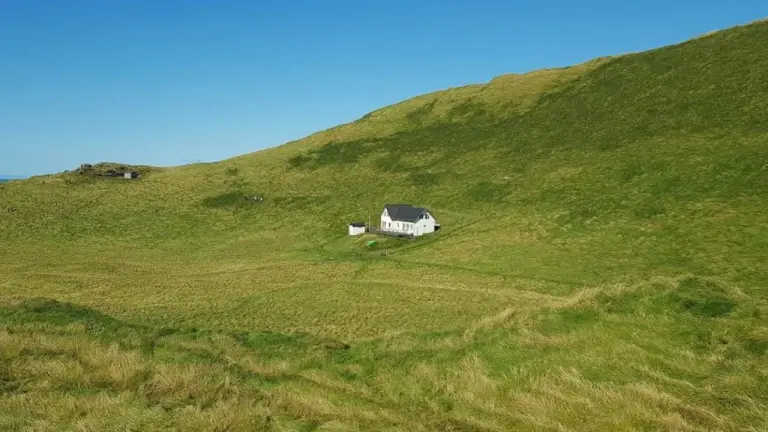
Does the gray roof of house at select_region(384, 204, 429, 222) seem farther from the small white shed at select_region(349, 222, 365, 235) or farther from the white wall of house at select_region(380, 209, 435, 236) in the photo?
the small white shed at select_region(349, 222, 365, 235)

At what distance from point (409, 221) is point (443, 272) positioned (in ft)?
65.7

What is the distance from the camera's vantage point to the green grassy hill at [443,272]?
334 inches

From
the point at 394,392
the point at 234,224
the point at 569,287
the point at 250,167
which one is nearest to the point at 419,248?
the point at 569,287

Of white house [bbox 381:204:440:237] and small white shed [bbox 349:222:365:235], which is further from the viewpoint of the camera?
small white shed [bbox 349:222:365:235]

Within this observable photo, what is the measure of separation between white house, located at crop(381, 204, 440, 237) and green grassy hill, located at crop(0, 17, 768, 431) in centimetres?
312

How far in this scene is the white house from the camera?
70.9m

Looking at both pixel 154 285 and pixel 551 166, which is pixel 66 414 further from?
pixel 551 166

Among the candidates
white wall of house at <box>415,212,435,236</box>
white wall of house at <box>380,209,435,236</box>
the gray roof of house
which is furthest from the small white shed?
white wall of house at <box>415,212,435,236</box>

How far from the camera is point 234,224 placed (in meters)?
87.1

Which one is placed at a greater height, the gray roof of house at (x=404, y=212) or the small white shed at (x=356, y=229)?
the gray roof of house at (x=404, y=212)

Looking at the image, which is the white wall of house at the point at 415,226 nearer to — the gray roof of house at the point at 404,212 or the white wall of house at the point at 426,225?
the white wall of house at the point at 426,225

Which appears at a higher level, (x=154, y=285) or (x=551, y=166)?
(x=551, y=166)

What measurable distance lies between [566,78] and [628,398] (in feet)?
444

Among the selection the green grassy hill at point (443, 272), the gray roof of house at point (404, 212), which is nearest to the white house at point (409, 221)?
the gray roof of house at point (404, 212)
